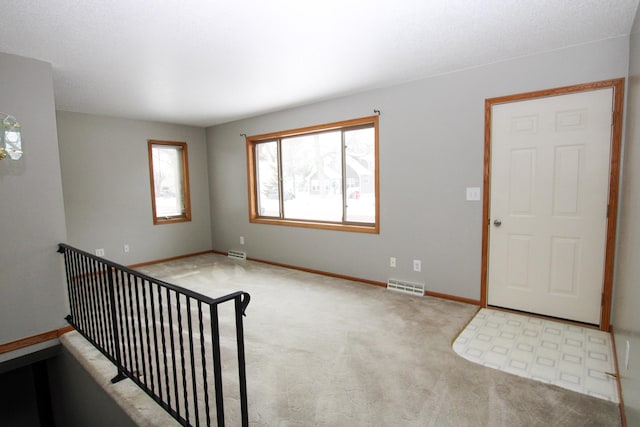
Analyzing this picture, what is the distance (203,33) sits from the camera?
230 centimetres

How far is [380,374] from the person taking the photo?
2188 mm

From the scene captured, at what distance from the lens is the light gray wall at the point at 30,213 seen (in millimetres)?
2584

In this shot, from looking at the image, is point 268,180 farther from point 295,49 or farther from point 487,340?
point 487,340

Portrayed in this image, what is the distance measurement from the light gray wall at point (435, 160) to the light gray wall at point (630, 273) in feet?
1.59

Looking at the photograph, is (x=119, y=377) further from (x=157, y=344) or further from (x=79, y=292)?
(x=79, y=292)

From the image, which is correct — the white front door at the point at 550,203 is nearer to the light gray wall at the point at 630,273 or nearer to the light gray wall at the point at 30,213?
the light gray wall at the point at 630,273

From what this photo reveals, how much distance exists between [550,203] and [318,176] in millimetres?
2777

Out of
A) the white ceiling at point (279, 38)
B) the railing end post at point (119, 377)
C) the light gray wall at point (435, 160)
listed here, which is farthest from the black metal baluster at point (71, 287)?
the light gray wall at point (435, 160)

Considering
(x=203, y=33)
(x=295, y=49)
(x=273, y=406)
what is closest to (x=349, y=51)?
(x=295, y=49)

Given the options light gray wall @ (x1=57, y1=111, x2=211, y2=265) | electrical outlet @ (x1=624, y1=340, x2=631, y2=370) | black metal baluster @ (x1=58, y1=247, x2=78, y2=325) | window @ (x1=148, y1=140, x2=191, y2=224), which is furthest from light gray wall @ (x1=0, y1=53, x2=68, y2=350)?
electrical outlet @ (x1=624, y1=340, x2=631, y2=370)

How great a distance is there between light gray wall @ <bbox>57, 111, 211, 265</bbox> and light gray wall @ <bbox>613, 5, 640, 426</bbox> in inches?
225

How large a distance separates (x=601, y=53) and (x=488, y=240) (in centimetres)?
174

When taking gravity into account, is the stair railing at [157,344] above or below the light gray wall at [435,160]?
below

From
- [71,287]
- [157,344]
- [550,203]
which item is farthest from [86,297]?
[550,203]
